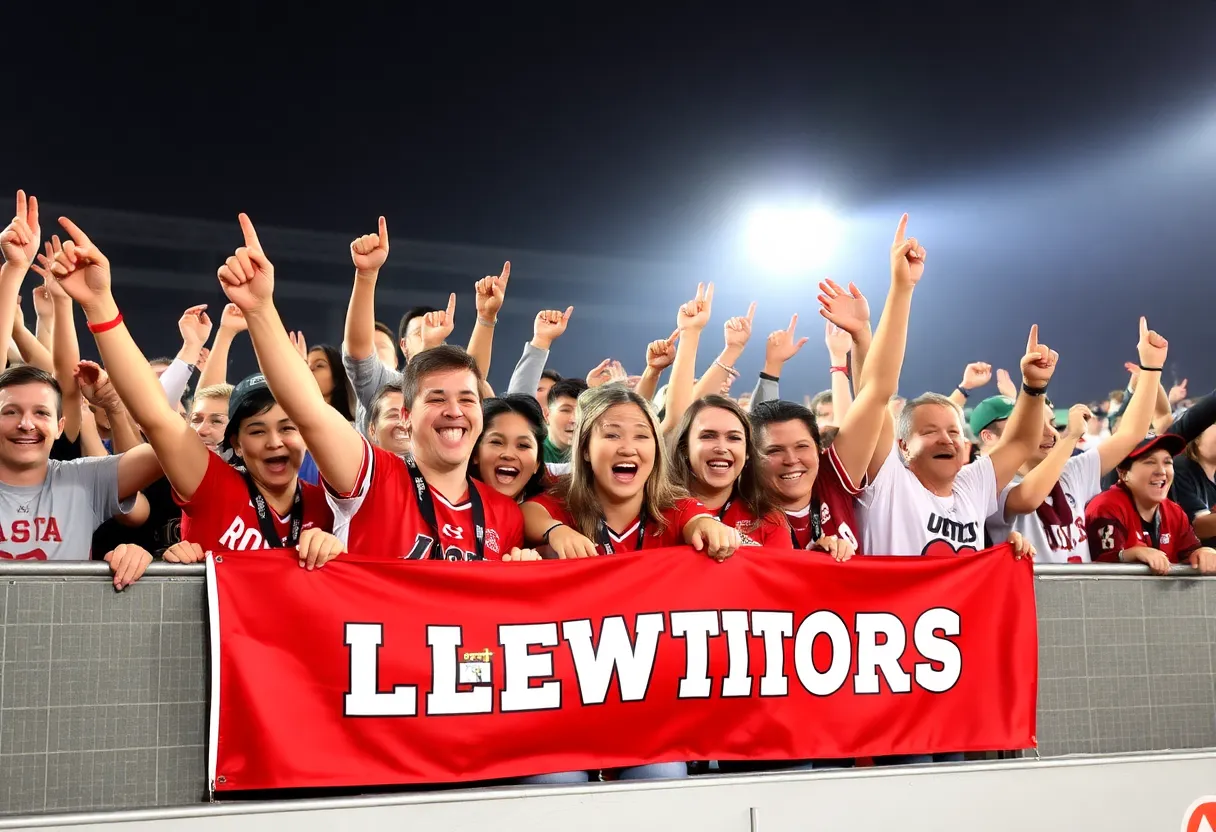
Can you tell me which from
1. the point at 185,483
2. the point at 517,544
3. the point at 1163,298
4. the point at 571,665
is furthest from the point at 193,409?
the point at 1163,298

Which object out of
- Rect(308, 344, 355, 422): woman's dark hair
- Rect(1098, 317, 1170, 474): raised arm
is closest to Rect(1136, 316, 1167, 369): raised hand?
Rect(1098, 317, 1170, 474): raised arm

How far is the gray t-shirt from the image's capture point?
2.91 m

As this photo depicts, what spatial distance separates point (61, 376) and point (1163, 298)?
1176 cm

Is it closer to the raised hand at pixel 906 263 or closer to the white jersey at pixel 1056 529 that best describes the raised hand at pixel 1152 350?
the white jersey at pixel 1056 529

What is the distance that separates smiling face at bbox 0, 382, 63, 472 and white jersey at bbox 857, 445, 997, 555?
2.50 metres

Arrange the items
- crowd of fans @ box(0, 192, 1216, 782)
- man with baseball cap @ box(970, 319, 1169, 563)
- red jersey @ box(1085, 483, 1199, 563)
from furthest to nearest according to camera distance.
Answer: red jersey @ box(1085, 483, 1199, 563) → man with baseball cap @ box(970, 319, 1169, 563) → crowd of fans @ box(0, 192, 1216, 782)

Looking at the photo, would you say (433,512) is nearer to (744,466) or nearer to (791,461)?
(744,466)

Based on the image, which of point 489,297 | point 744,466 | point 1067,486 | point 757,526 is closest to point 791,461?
point 744,466

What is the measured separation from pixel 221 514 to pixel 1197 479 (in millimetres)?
4229

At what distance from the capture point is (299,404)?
2580 millimetres

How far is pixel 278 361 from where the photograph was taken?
101 inches

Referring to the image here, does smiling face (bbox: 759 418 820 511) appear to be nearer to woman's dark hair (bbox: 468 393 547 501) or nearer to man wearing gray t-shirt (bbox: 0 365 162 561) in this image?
woman's dark hair (bbox: 468 393 547 501)

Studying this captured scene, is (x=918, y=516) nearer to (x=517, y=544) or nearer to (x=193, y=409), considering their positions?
(x=517, y=544)

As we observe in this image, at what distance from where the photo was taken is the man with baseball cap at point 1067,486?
150 inches
